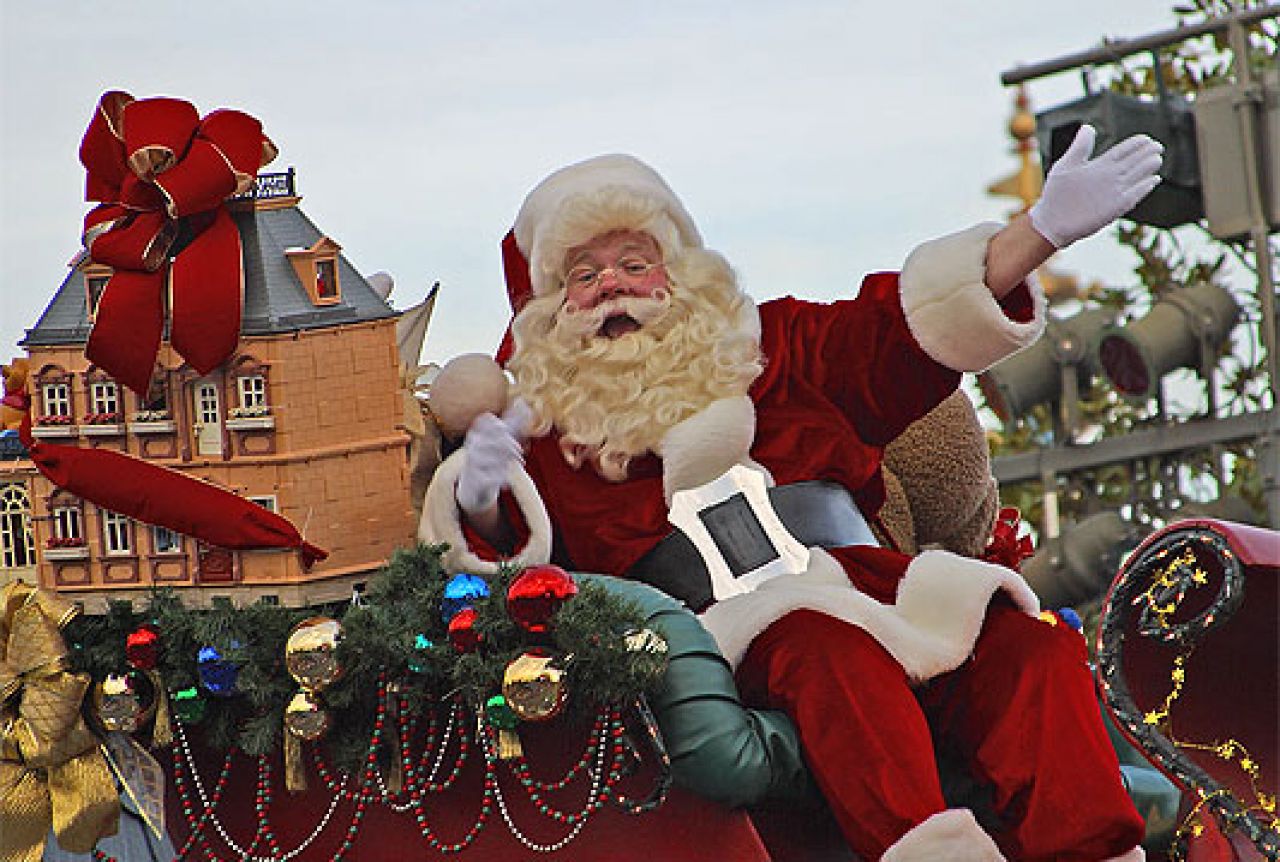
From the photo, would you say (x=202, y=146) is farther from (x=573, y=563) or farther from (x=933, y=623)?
(x=933, y=623)

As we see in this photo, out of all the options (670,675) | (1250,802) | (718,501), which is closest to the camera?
(670,675)

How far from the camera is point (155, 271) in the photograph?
3.75m

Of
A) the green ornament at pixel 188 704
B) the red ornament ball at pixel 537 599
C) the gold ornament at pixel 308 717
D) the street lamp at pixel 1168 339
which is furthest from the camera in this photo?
the street lamp at pixel 1168 339

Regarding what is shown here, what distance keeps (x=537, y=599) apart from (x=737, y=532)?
1.79 ft

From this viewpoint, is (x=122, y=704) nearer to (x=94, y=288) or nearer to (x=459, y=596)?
(x=459, y=596)

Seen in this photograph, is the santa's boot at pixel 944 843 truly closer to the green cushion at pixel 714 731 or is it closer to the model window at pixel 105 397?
the green cushion at pixel 714 731

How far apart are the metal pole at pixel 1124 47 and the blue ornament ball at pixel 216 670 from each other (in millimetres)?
4769

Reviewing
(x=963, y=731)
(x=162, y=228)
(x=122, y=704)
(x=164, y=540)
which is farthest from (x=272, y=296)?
(x=963, y=731)

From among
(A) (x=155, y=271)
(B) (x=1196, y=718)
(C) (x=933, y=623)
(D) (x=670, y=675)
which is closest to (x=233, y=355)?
(A) (x=155, y=271)

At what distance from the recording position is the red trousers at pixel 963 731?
331cm

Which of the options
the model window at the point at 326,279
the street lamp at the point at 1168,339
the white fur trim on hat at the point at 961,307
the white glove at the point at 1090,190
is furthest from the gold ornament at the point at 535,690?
the street lamp at the point at 1168,339

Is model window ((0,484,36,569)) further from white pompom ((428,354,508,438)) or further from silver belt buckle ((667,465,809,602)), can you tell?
silver belt buckle ((667,465,809,602))

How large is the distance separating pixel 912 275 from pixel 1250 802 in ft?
3.19

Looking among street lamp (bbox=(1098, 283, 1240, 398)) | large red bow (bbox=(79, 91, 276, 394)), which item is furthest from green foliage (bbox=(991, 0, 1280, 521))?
large red bow (bbox=(79, 91, 276, 394))
